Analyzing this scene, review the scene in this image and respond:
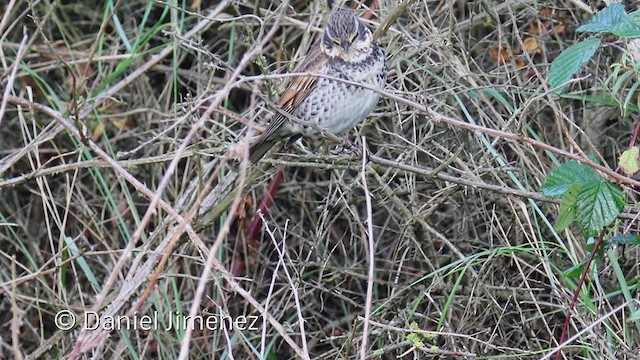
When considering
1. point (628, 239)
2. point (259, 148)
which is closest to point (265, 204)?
point (259, 148)

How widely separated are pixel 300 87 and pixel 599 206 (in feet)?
5.07

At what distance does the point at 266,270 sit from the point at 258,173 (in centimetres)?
90

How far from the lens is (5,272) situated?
4.41m

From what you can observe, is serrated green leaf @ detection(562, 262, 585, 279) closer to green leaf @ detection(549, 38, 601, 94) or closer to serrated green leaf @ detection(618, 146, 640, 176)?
serrated green leaf @ detection(618, 146, 640, 176)

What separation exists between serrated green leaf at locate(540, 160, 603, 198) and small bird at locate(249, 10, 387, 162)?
40.9 inches

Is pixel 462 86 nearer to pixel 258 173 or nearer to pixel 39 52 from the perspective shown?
pixel 258 173

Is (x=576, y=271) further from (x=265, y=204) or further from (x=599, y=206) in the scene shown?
(x=265, y=204)

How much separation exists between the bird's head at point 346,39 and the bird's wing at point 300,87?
0.16 feet

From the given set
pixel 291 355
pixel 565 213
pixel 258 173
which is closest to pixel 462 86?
pixel 258 173

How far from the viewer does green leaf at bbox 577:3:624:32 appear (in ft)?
8.87

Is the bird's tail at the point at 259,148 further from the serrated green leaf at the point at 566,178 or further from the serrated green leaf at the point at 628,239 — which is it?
the serrated green leaf at the point at 628,239

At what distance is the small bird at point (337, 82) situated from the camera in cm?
371

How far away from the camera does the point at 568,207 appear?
2762mm

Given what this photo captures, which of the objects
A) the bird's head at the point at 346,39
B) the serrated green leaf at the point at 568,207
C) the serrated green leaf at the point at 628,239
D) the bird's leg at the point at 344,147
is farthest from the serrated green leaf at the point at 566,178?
the bird's head at the point at 346,39
